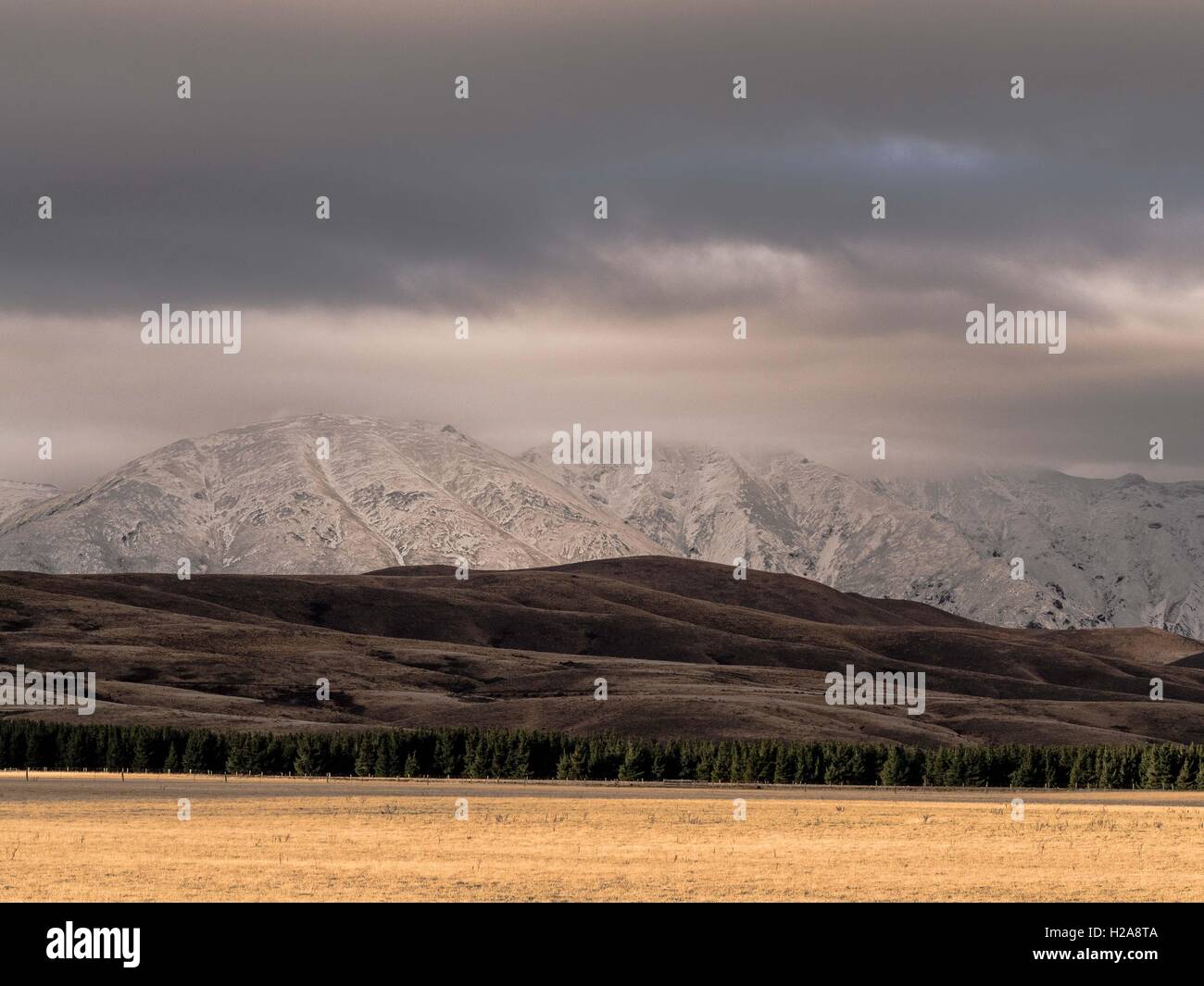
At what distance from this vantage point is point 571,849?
75.6 m

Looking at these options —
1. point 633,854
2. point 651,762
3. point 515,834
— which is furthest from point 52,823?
point 651,762

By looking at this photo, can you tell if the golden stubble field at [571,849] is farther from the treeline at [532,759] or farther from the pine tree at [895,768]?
the pine tree at [895,768]

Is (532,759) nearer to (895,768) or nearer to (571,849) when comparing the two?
(895,768)

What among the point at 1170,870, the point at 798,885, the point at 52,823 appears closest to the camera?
the point at 798,885

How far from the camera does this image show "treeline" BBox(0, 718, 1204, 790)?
16825 cm

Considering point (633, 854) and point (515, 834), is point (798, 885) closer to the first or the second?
point (633, 854)

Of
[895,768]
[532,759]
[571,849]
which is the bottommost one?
[895,768]

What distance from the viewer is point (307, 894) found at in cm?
5519

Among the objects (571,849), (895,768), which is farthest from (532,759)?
(571,849)

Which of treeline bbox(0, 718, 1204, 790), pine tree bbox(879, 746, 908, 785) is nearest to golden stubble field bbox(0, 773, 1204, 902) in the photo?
treeline bbox(0, 718, 1204, 790)

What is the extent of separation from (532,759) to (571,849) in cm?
9572

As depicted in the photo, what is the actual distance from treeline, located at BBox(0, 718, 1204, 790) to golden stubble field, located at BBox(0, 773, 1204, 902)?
121 feet
